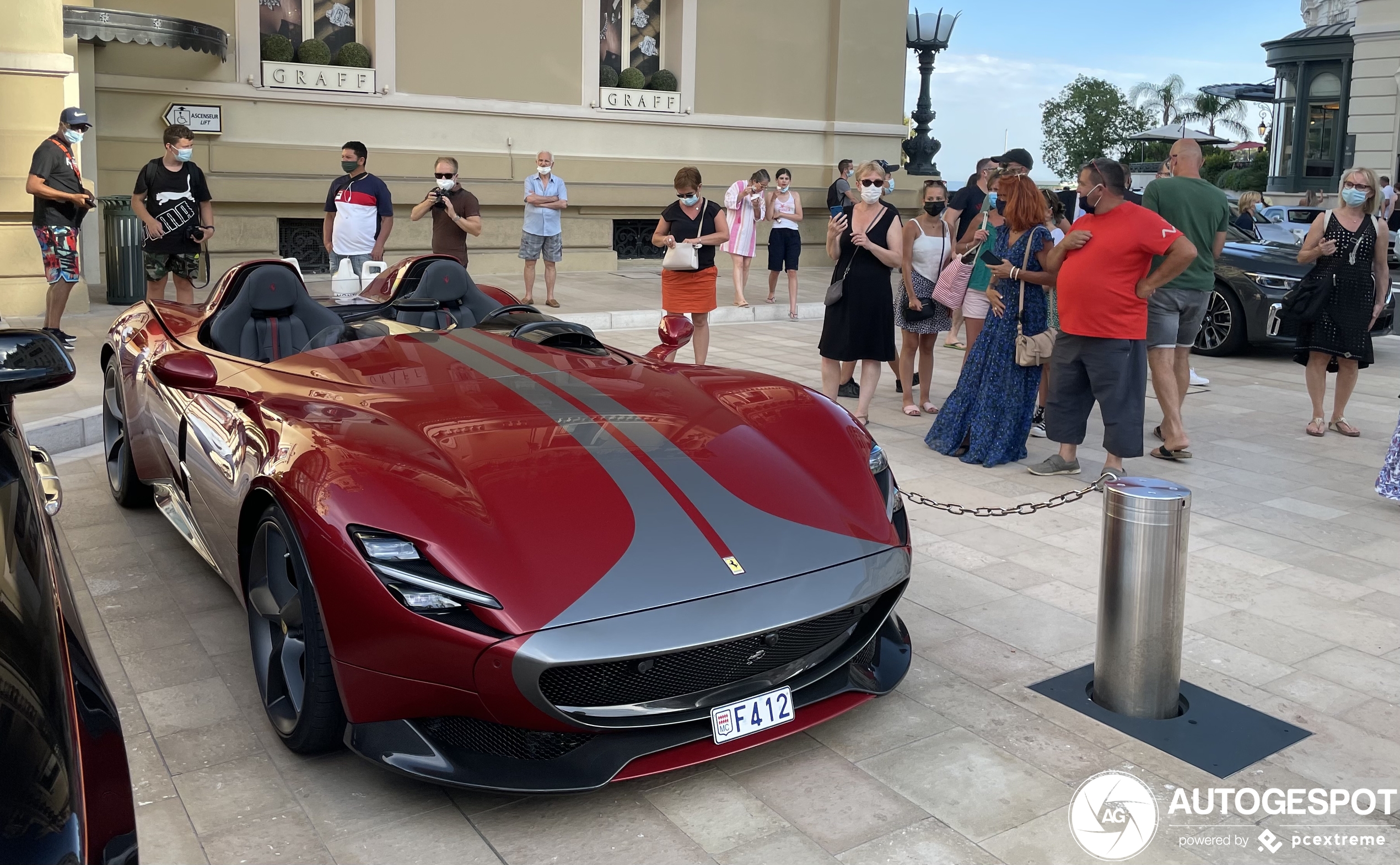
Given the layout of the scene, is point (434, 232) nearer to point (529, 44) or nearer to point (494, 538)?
point (529, 44)

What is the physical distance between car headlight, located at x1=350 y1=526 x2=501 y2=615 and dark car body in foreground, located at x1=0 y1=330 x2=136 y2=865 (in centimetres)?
79

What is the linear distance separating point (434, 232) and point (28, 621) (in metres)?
9.79

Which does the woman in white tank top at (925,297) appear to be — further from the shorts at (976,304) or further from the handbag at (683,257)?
the handbag at (683,257)

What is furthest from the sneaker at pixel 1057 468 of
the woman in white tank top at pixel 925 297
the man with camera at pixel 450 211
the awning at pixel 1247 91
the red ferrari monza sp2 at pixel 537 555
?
the awning at pixel 1247 91

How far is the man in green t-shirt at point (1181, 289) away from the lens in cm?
739

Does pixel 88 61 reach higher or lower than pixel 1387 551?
higher

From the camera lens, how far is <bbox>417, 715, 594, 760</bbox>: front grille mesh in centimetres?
308

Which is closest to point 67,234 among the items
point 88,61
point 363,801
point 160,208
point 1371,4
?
point 160,208

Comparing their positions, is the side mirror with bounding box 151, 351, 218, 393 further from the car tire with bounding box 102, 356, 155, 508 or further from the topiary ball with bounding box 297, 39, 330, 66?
the topiary ball with bounding box 297, 39, 330, 66

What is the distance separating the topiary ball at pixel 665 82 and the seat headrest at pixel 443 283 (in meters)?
14.4

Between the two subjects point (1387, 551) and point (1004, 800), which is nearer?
point (1004, 800)

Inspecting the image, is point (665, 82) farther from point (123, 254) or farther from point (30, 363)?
point (30, 363)

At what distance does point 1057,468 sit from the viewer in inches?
276

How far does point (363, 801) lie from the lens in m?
3.27
